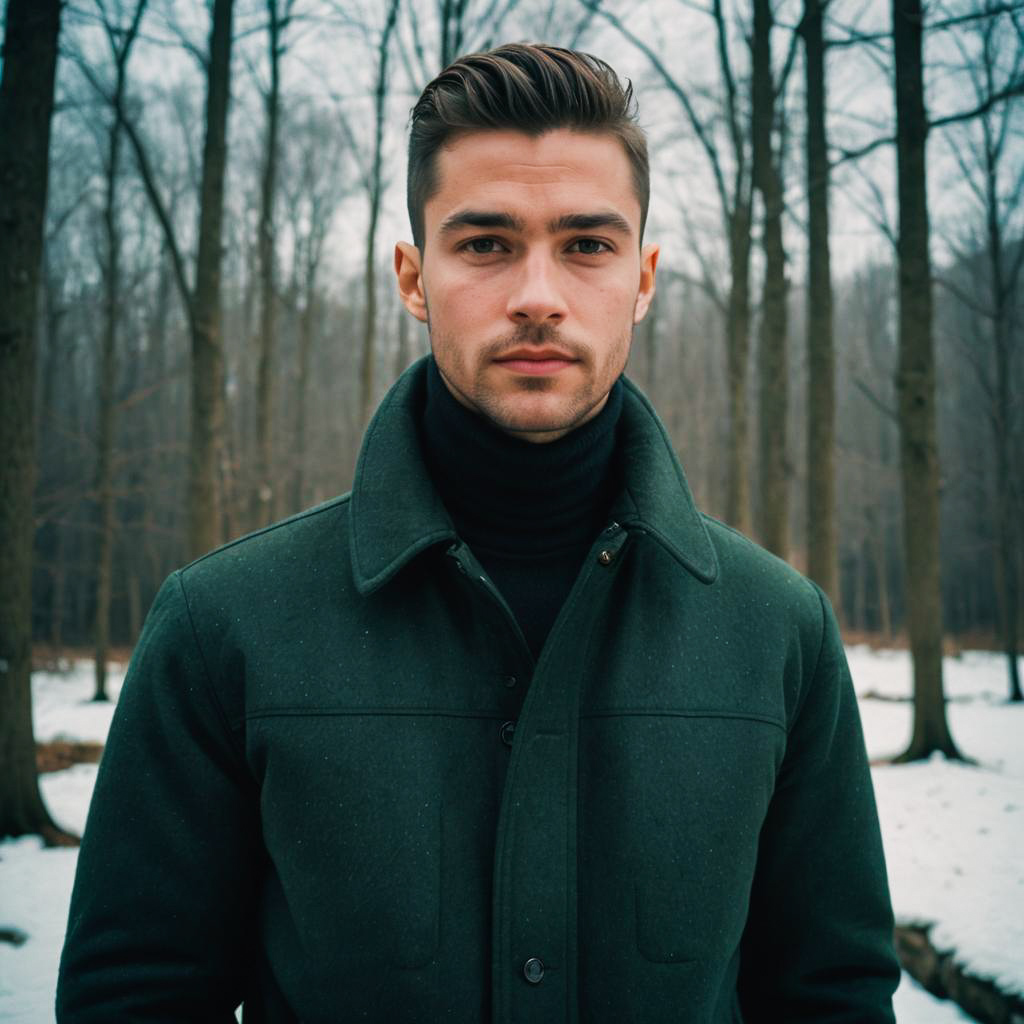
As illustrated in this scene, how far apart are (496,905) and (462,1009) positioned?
6.8 inches

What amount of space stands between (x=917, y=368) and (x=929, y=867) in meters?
5.01

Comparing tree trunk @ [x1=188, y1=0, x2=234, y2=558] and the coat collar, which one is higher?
tree trunk @ [x1=188, y1=0, x2=234, y2=558]

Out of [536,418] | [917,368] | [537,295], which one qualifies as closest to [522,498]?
[536,418]

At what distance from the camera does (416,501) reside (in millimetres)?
1541

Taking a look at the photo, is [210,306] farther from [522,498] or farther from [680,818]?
[680,818]

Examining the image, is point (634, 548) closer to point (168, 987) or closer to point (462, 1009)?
point (462, 1009)

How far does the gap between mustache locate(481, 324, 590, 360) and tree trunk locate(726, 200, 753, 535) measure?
1061 cm

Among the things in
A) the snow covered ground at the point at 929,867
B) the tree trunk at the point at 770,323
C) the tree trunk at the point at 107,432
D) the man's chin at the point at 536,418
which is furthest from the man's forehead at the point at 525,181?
the tree trunk at the point at 107,432

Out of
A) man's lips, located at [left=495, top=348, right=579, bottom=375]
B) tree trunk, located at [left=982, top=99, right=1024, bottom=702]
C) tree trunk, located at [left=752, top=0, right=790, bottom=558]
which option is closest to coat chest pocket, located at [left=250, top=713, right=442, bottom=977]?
man's lips, located at [left=495, top=348, right=579, bottom=375]

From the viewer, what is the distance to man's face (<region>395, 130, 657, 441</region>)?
4.99 feet

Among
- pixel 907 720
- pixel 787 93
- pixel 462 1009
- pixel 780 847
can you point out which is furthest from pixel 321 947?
pixel 787 93

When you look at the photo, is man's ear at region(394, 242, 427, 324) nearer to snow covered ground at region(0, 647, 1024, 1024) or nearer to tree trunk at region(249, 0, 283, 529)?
snow covered ground at region(0, 647, 1024, 1024)

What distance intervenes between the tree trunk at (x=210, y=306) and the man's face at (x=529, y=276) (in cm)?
694

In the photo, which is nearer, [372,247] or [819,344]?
[819,344]
